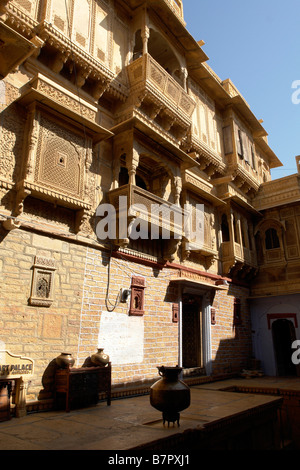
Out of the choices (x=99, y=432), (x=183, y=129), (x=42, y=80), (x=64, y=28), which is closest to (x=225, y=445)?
(x=99, y=432)

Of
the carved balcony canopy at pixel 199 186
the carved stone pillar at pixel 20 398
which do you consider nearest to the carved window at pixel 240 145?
the carved balcony canopy at pixel 199 186

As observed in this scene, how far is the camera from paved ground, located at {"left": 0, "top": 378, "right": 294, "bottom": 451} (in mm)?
3742

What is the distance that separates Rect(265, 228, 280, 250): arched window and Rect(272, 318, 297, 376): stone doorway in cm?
290

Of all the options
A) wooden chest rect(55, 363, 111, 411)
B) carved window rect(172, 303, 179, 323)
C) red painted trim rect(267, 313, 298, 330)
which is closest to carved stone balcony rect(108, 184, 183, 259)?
carved window rect(172, 303, 179, 323)

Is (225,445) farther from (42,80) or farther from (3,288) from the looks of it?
(42,80)

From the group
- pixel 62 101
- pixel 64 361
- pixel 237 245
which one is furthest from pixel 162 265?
pixel 62 101

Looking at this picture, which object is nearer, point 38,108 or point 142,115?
point 38,108

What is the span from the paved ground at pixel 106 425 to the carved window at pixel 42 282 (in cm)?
182

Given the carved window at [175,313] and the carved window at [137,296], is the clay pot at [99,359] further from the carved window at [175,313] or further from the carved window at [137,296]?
the carved window at [175,313]

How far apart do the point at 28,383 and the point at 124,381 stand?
2.36m

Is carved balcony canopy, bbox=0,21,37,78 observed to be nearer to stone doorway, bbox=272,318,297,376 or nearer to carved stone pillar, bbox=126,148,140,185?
carved stone pillar, bbox=126,148,140,185

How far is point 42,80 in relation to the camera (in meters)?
6.54

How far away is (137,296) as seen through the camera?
805cm

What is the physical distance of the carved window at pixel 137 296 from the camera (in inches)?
309
